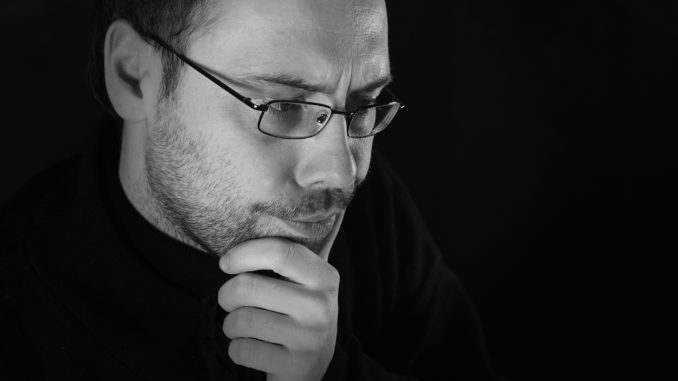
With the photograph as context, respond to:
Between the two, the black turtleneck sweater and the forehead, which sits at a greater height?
the forehead

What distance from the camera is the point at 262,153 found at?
4.86ft

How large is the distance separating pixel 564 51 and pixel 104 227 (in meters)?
1.54

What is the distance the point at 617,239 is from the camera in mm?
2549

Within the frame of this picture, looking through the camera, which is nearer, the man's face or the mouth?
the man's face

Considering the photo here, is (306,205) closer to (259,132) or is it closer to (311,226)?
(311,226)

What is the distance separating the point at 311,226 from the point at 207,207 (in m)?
0.21

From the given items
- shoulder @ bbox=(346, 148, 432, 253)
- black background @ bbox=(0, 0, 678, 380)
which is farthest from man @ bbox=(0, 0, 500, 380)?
black background @ bbox=(0, 0, 678, 380)

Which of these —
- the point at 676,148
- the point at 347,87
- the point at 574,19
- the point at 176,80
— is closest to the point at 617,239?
the point at 676,148

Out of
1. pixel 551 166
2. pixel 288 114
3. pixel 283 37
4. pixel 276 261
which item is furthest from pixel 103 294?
pixel 551 166

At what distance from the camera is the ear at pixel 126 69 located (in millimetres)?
1547

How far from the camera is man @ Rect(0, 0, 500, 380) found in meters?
1.44

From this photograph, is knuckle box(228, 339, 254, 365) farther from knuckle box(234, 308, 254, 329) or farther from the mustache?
the mustache

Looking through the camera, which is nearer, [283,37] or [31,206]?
[283,37]

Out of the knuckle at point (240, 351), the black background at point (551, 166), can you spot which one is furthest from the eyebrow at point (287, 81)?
the black background at point (551, 166)
